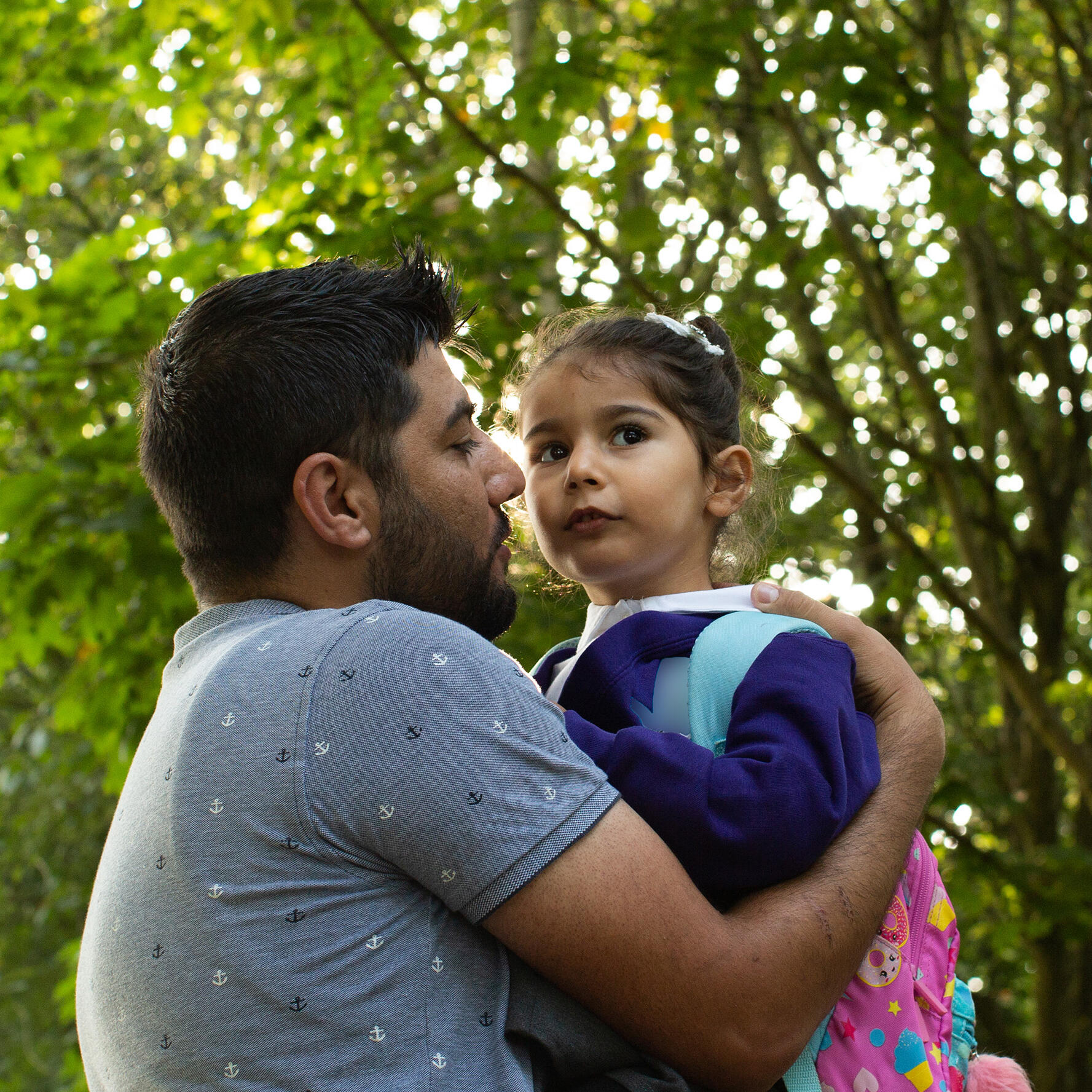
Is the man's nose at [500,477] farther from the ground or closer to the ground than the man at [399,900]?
farther from the ground

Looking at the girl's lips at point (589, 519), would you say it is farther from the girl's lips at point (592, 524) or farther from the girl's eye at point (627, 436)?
Result: the girl's eye at point (627, 436)

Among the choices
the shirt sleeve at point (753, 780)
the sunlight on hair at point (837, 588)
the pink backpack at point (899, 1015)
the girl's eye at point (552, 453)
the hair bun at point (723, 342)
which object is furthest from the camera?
the sunlight on hair at point (837, 588)

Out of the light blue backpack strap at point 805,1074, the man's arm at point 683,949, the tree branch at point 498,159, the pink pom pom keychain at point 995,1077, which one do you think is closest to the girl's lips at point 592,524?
the man's arm at point 683,949

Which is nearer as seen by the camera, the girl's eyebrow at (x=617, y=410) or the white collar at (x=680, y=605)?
the white collar at (x=680, y=605)

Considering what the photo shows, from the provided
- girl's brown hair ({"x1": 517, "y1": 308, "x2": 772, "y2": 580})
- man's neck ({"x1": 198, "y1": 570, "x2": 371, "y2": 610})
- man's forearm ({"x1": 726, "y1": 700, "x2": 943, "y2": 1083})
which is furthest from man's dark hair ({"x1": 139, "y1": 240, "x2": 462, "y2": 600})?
man's forearm ({"x1": 726, "y1": 700, "x2": 943, "y2": 1083})

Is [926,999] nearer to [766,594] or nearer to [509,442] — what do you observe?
[766,594]

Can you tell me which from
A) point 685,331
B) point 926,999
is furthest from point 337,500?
point 926,999

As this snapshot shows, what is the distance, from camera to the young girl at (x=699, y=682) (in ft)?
4.59

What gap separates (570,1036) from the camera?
1.31 m

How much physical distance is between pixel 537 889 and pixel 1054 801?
4.84 m

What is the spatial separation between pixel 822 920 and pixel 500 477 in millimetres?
864

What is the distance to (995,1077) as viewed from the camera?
5.92 ft

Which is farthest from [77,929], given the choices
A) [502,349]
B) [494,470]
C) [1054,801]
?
[494,470]

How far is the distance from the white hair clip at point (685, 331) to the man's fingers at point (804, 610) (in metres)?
0.69
